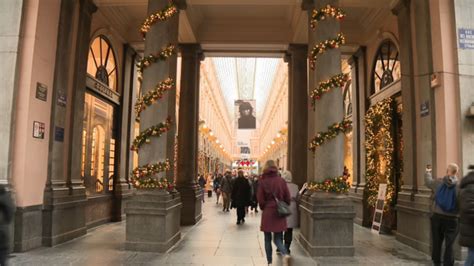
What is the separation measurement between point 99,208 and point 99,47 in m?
4.40

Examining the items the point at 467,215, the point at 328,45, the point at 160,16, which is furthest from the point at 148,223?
the point at 467,215

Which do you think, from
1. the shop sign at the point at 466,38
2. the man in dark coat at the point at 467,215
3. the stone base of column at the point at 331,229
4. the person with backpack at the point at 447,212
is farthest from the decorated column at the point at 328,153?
the man in dark coat at the point at 467,215

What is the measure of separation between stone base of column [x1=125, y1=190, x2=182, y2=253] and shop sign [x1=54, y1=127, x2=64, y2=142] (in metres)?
2.15

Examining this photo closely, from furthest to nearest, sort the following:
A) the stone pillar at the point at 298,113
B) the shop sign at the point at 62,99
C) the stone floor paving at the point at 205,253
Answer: the stone pillar at the point at 298,113 < the shop sign at the point at 62,99 < the stone floor paving at the point at 205,253

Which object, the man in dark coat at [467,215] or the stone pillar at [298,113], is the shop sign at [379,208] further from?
the man in dark coat at [467,215]

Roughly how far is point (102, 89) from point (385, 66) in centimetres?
784

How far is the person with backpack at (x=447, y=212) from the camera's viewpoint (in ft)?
19.2

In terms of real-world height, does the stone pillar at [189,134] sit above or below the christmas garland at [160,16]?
below

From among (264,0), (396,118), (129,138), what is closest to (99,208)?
(129,138)

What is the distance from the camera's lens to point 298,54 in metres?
12.8

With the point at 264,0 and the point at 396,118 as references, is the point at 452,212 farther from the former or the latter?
the point at 264,0

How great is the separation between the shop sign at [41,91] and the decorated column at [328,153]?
203 inches

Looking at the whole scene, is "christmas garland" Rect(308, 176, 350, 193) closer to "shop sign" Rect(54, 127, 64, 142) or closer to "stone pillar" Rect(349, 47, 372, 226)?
"stone pillar" Rect(349, 47, 372, 226)

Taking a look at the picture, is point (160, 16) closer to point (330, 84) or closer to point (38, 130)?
point (38, 130)
